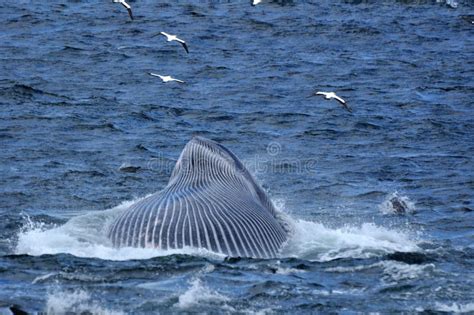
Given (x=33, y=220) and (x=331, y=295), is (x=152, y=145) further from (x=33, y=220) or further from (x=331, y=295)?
(x=331, y=295)

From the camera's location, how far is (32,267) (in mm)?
21438

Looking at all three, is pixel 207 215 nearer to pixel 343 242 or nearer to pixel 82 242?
pixel 82 242

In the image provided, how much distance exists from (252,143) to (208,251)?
15.8 m

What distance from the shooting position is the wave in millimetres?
22406

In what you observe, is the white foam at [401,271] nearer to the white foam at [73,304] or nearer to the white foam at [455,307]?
the white foam at [455,307]

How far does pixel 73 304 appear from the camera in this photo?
60.7 feet

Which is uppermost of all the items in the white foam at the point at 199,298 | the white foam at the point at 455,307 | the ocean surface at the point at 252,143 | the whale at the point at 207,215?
the white foam at the point at 455,307

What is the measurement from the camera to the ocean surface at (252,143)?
66.7ft

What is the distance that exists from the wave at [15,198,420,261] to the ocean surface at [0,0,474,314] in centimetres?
8

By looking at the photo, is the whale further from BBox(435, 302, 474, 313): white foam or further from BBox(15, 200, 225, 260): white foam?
BBox(435, 302, 474, 313): white foam

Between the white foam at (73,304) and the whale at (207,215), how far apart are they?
343 cm

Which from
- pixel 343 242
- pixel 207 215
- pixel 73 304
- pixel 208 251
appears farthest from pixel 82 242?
pixel 343 242

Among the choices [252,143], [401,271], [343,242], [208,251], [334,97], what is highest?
[401,271]

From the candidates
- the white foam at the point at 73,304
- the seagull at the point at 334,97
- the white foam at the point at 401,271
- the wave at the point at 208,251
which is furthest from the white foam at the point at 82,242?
the seagull at the point at 334,97
